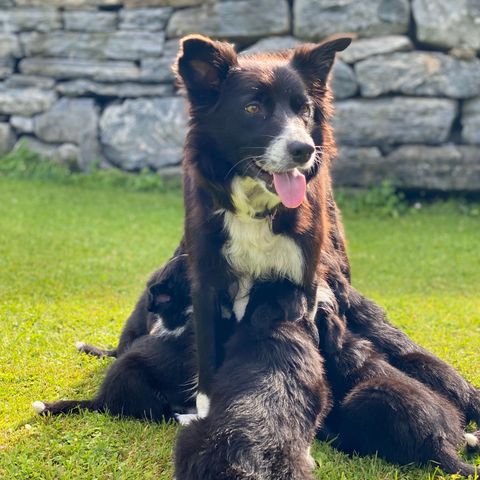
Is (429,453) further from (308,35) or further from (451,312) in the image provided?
(308,35)

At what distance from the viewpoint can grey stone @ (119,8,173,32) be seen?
30.0 feet

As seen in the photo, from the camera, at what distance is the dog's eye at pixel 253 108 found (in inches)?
136

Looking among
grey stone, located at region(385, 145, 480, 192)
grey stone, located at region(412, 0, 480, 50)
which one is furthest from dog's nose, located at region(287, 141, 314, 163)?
grey stone, located at region(412, 0, 480, 50)

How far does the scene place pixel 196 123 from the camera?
3.57 metres

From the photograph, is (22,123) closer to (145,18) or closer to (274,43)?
(145,18)

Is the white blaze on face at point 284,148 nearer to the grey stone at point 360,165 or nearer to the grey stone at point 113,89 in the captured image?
the grey stone at point 360,165

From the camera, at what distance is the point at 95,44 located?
9406mm

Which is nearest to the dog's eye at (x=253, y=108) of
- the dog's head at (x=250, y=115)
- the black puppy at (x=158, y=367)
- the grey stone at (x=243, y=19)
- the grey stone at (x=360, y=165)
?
the dog's head at (x=250, y=115)

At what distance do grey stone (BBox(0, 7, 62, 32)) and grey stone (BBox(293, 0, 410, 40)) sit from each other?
117 inches

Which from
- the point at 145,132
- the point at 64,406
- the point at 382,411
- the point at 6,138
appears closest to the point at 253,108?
the point at 382,411

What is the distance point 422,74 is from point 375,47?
1.93ft

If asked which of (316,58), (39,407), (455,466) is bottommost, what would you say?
(39,407)

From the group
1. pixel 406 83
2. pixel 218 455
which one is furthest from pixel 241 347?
pixel 406 83

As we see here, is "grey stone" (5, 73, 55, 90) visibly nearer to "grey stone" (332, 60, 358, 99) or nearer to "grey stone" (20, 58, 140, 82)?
"grey stone" (20, 58, 140, 82)
